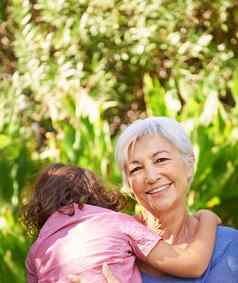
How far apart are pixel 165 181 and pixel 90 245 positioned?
370mm

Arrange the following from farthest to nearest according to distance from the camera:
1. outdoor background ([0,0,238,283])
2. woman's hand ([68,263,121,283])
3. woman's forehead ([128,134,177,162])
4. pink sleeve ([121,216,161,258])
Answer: outdoor background ([0,0,238,283]) < woman's forehead ([128,134,177,162]) < pink sleeve ([121,216,161,258]) < woman's hand ([68,263,121,283])

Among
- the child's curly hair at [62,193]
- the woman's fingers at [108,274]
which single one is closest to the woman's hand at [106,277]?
the woman's fingers at [108,274]

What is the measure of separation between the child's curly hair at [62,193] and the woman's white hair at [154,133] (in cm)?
11

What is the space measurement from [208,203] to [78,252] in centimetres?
327

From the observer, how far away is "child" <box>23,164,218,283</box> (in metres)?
3.14

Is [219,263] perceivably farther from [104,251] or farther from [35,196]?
[35,196]

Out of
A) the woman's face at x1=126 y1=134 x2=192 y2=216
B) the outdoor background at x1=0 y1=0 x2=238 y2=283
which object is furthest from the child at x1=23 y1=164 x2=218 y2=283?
the outdoor background at x1=0 y1=0 x2=238 y2=283

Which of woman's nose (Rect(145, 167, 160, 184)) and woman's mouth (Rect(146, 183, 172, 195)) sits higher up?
woman's nose (Rect(145, 167, 160, 184))

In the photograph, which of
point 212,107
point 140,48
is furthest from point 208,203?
point 140,48

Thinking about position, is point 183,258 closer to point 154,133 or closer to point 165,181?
point 165,181

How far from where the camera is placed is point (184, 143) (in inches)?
133

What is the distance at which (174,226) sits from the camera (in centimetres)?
340

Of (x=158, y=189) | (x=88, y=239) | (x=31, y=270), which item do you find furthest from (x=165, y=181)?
(x=31, y=270)

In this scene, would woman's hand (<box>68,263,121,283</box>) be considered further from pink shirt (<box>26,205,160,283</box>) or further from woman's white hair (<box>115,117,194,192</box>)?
woman's white hair (<box>115,117,194,192</box>)
